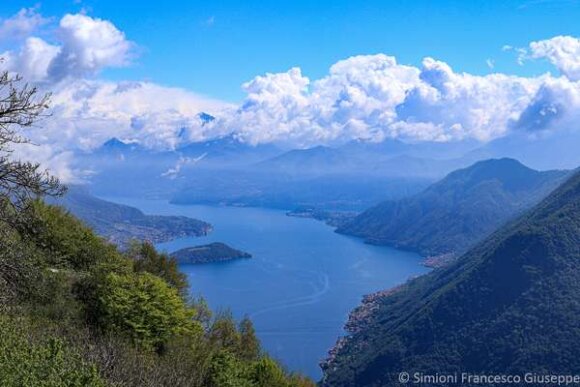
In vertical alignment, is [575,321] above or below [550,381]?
above

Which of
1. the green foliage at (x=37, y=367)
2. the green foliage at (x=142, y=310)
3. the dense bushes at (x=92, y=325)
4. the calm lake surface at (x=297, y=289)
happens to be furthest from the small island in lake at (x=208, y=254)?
the green foliage at (x=37, y=367)

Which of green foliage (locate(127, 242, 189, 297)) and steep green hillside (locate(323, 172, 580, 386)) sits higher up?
green foliage (locate(127, 242, 189, 297))

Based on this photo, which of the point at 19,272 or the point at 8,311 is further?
the point at 8,311

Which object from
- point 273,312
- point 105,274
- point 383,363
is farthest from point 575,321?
point 105,274

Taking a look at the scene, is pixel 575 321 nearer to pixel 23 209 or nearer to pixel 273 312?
pixel 273 312

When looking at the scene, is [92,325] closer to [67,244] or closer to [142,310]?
[142,310]

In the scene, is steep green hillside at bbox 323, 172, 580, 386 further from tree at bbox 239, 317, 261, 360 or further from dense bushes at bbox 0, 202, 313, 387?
dense bushes at bbox 0, 202, 313, 387

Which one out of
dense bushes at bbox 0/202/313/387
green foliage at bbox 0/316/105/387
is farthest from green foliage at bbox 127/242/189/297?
green foliage at bbox 0/316/105/387
